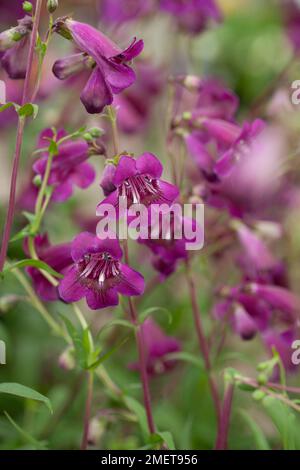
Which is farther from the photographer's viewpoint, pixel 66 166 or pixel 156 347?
pixel 156 347

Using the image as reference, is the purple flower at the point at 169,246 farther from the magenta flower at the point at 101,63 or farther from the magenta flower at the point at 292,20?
the magenta flower at the point at 292,20

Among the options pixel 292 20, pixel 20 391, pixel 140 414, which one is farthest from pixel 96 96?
pixel 292 20

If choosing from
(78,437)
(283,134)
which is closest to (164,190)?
(78,437)

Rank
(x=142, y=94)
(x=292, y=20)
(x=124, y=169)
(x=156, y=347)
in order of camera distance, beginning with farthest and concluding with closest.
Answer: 1. (x=292, y=20)
2. (x=142, y=94)
3. (x=156, y=347)
4. (x=124, y=169)

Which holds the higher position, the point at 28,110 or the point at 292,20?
the point at 292,20

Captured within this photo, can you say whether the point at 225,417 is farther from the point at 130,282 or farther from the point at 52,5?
the point at 52,5

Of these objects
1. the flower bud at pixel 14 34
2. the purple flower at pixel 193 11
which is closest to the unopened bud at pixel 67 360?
the flower bud at pixel 14 34
